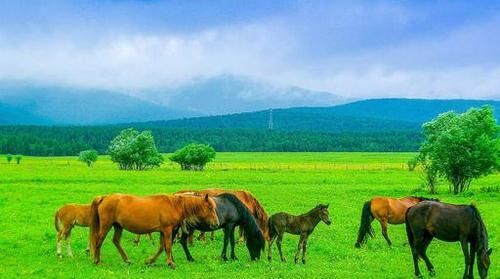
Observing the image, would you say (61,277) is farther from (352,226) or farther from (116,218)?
(352,226)

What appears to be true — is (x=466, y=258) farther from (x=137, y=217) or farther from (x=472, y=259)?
(x=137, y=217)

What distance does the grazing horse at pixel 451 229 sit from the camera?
1444 centimetres

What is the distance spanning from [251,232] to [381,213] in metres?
5.39

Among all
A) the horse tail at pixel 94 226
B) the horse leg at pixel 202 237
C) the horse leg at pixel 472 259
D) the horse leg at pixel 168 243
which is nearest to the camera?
the horse leg at pixel 472 259

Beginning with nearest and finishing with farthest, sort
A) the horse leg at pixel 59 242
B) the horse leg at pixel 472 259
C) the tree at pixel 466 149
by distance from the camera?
the horse leg at pixel 472 259, the horse leg at pixel 59 242, the tree at pixel 466 149

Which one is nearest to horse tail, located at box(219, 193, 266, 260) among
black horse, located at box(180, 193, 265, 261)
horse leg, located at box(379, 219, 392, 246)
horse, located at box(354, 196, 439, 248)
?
black horse, located at box(180, 193, 265, 261)

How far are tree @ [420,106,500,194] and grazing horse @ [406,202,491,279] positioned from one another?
29108 mm

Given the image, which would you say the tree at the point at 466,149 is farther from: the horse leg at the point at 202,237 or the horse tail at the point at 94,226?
the horse tail at the point at 94,226

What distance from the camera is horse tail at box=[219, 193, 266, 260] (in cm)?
1753

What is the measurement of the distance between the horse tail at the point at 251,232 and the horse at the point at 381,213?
4.06 meters

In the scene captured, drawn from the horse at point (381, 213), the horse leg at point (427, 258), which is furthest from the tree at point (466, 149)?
the horse leg at point (427, 258)

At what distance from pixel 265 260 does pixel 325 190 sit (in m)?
28.1

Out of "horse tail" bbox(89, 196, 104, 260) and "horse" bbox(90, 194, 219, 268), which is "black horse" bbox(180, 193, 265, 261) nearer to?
"horse" bbox(90, 194, 219, 268)

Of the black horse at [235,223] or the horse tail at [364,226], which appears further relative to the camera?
the horse tail at [364,226]
